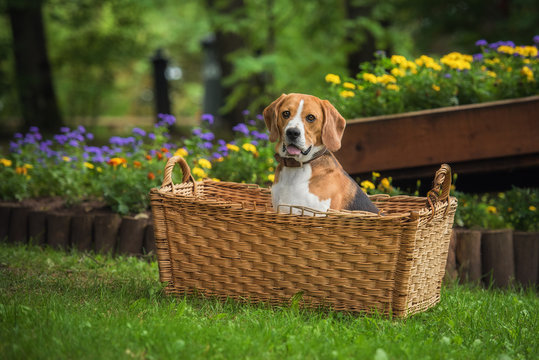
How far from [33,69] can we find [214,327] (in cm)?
1132

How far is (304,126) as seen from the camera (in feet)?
10.8

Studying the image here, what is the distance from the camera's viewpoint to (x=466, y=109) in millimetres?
4621

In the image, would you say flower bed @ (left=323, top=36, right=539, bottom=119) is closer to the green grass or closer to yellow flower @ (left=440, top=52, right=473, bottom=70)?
yellow flower @ (left=440, top=52, right=473, bottom=70)

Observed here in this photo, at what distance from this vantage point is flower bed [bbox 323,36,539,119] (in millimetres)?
4953

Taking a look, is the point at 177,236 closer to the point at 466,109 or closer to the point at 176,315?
the point at 176,315

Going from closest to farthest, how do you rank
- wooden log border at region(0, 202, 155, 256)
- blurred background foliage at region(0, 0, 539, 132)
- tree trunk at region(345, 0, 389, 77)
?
wooden log border at region(0, 202, 155, 256), blurred background foliage at region(0, 0, 539, 132), tree trunk at region(345, 0, 389, 77)

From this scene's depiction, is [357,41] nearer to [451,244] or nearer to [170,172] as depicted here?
[451,244]

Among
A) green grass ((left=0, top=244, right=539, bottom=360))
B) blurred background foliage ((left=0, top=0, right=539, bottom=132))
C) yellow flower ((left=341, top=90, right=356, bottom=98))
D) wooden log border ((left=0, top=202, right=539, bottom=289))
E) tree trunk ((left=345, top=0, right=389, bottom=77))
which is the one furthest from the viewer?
tree trunk ((left=345, top=0, right=389, bottom=77))

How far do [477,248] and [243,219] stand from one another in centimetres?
216

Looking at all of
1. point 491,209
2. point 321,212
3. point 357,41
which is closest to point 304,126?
point 321,212

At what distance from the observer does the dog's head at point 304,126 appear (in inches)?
129

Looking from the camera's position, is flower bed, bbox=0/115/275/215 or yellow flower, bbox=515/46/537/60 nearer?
flower bed, bbox=0/115/275/215

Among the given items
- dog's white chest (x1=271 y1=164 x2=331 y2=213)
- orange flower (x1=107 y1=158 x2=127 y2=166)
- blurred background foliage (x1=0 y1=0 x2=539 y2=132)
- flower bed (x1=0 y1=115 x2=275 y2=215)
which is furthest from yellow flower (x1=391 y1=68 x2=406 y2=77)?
blurred background foliage (x1=0 y1=0 x2=539 y2=132)

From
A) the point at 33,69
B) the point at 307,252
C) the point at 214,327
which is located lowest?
the point at 214,327
